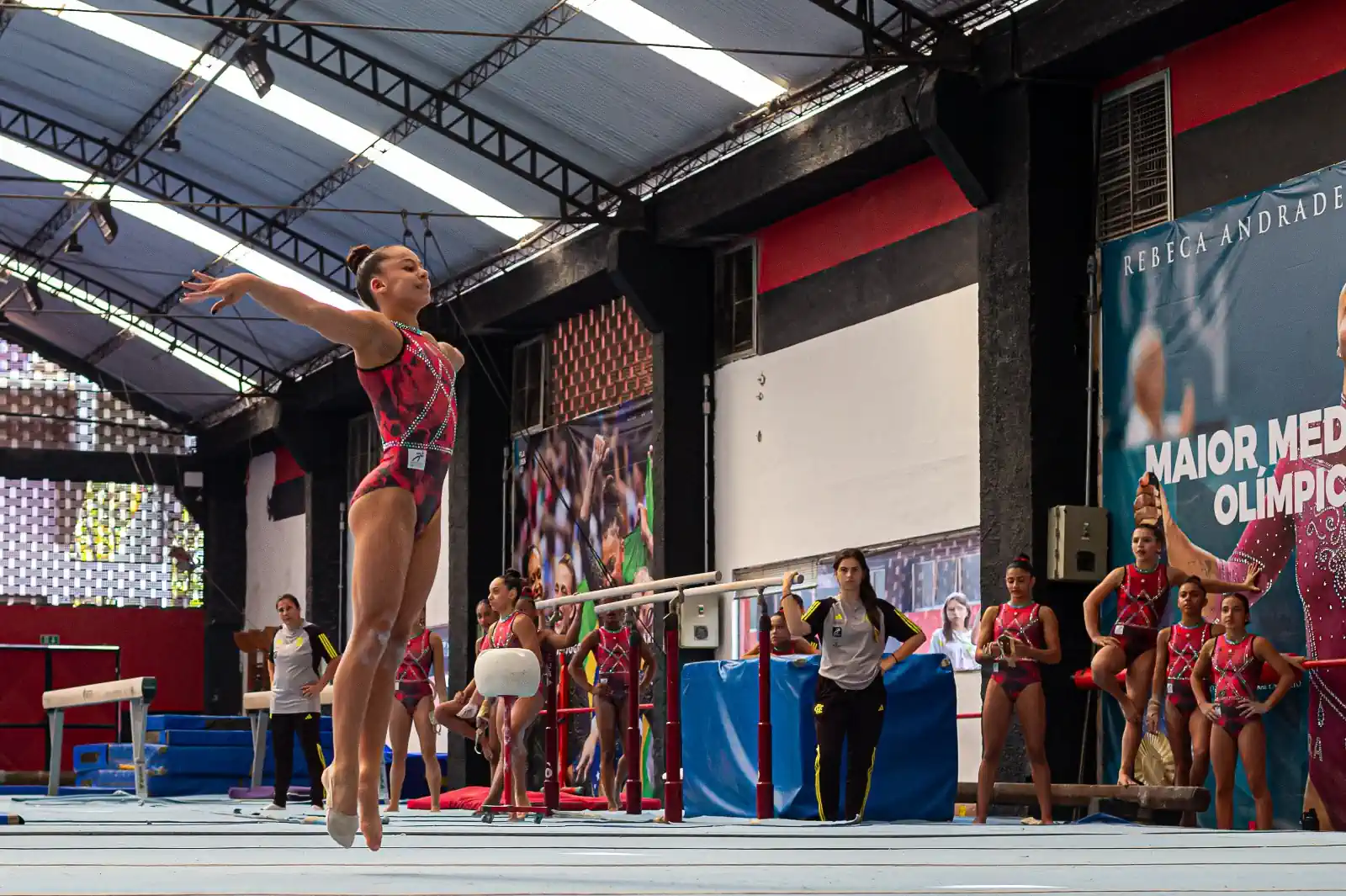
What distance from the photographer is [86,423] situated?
25.7m

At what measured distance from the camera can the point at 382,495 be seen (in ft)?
15.2

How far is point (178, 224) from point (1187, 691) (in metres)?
13.4

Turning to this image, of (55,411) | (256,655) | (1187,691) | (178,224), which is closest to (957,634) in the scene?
(1187,691)

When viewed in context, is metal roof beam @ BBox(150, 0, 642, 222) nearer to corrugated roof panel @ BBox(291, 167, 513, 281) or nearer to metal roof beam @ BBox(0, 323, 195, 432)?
corrugated roof panel @ BBox(291, 167, 513, 281)

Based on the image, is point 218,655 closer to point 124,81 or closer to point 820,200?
point 124,81

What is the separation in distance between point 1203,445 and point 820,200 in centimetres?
470

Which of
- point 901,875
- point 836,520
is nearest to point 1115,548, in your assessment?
point 836,520

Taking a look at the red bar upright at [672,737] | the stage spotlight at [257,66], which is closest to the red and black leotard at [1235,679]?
the red bar upright at [672,737]

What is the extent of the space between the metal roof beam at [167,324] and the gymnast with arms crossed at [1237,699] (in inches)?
591

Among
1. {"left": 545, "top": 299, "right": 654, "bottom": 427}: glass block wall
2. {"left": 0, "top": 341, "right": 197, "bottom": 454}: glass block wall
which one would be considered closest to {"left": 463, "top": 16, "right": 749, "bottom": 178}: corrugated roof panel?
{"left": 545, "top": 299, "right": 654, "bottom": 427}: glass block wall

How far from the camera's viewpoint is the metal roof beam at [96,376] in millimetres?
25000

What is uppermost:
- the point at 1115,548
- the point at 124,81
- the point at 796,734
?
the point at 124,81

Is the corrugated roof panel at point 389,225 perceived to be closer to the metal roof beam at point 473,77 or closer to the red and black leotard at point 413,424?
the metal roof beam at point 473,77

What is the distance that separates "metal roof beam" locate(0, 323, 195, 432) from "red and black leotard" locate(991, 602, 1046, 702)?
17.5 meters
